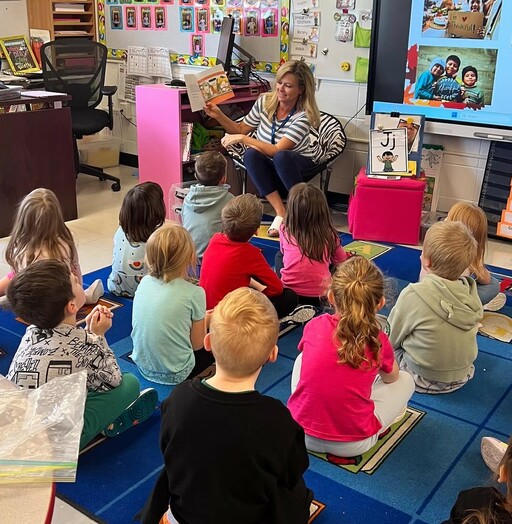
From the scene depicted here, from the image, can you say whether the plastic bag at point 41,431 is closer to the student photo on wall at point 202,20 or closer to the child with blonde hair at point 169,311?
the child with blonde hair at point 169,311

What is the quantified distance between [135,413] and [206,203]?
4.83 feet

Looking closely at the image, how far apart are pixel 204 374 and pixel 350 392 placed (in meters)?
0.77

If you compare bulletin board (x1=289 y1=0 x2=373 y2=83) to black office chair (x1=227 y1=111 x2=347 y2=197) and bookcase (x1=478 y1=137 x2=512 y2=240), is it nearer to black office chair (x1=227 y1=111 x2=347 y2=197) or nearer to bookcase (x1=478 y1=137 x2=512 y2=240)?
black office chair (x1=227 y1=111 x2=347 y2=197)

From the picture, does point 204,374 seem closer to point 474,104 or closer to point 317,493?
point 317,493

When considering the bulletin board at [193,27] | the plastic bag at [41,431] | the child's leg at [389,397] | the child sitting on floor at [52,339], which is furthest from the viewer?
the bulletin board at [193,27]

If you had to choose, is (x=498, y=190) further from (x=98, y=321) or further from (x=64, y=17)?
(x=64, y=17)

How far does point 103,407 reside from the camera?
209 centimetres

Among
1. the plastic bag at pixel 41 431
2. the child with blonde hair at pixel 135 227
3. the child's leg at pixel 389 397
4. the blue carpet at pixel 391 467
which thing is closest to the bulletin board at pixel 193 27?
the child with blonde hair at pixel 135 227

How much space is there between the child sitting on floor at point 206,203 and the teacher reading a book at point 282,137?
2.53 feet

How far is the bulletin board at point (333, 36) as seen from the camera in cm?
445

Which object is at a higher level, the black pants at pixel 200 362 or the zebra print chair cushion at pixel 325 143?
the zebra print chair cushion at pixel 325 143

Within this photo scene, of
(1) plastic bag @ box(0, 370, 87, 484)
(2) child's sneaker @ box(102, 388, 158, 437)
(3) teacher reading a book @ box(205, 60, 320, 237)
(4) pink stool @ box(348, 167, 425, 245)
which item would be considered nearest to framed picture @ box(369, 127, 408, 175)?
(4) pink stool @ box(348, 167, 425, 245)

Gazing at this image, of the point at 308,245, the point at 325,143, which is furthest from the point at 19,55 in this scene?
the point at 308,245

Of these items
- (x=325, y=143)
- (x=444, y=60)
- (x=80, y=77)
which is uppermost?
(x=444, y=60)
